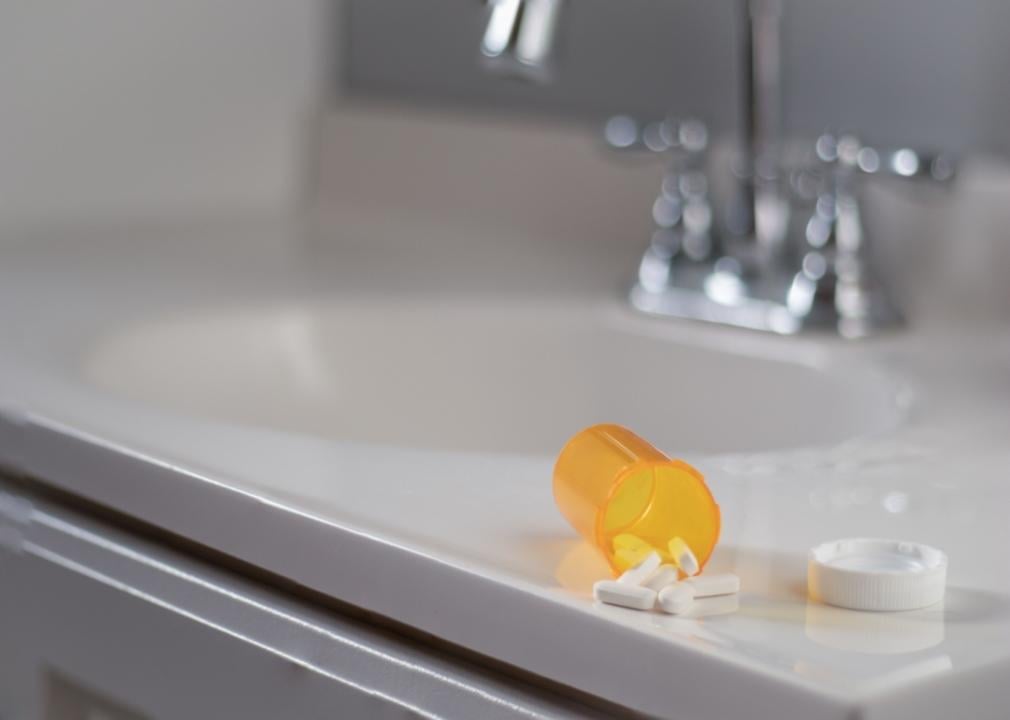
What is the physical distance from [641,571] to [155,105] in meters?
1.07

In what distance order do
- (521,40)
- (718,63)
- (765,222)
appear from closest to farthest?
(521,40) < (765,222) < (718,63)

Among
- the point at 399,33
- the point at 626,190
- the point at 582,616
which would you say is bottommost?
the point at 582,616

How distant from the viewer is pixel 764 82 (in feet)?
3.33

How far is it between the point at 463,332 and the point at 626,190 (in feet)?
0.76

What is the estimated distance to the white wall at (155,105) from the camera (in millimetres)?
1388

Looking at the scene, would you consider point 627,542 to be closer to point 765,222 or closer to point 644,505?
point 644,505

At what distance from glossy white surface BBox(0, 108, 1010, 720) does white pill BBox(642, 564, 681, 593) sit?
1 centimetres

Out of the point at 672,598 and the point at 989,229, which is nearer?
the point at 672,598

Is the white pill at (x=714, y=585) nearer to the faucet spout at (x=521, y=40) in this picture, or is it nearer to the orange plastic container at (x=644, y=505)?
the orange plastic container at (x=644, y=505)

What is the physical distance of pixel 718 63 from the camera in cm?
121

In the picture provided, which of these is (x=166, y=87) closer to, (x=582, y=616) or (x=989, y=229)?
(x=989, y=229)

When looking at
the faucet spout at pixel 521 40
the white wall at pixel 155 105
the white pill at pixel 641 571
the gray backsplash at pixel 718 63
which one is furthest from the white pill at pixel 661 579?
the white wall at pixel 155 105

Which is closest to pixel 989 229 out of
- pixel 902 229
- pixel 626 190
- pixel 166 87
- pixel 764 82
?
pixel 902 229

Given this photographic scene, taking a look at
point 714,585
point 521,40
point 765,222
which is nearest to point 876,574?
point 714,585
